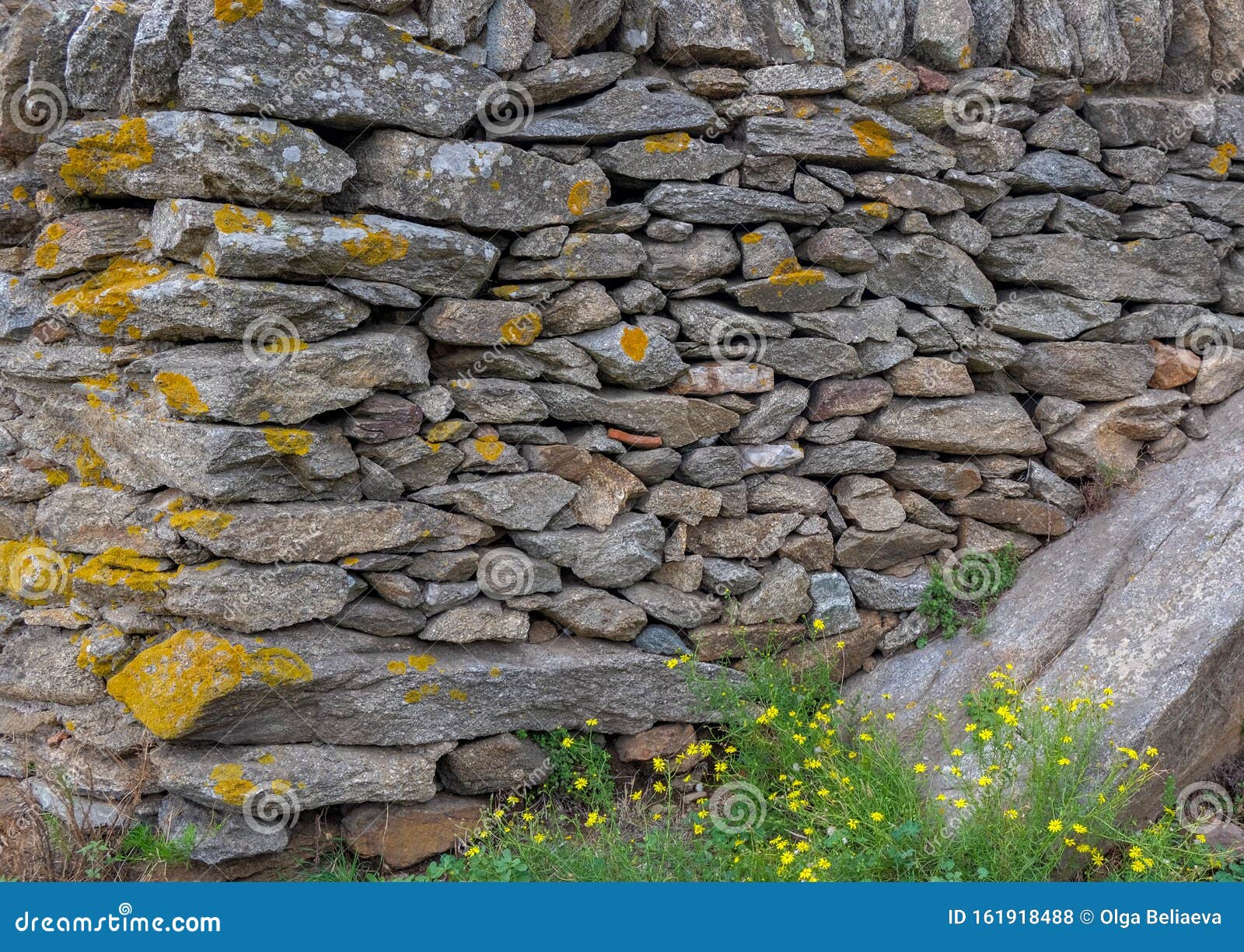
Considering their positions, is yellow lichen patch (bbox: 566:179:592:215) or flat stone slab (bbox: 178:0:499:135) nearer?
flat stone slab (bbox: 178:0:499:135)

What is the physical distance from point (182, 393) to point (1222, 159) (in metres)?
5.54

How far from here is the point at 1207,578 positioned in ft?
15.2

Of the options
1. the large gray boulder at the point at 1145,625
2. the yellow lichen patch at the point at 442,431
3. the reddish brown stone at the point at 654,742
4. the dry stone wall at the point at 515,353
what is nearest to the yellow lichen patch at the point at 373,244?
the dry stone wall at the point at 515,353

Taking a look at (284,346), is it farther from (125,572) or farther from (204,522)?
(125,572)

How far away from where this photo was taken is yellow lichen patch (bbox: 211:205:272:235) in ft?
12.3

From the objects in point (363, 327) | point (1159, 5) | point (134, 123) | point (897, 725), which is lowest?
point (897, 725)

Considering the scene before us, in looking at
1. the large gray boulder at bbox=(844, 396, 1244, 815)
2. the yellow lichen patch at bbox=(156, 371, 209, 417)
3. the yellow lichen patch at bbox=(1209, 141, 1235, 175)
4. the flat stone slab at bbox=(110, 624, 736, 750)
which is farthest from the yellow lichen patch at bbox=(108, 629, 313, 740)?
the yellow lichen patch at bbox=(1209, 141, 1235, 175)

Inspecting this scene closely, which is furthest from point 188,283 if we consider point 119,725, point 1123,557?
point 1123,557

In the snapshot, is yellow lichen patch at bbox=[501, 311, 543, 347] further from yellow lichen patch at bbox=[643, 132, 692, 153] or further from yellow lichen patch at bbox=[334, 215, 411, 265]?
yellow lichen patch at bbox=[643, 132, 692, 153]

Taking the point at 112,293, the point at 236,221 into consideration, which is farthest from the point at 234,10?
the point at 112,293

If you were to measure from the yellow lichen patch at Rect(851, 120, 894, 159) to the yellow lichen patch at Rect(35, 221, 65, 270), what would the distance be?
3602mm

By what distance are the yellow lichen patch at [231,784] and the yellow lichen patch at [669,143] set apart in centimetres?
315

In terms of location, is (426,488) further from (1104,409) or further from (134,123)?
(1104,409)

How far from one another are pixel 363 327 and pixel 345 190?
1.85 feet
